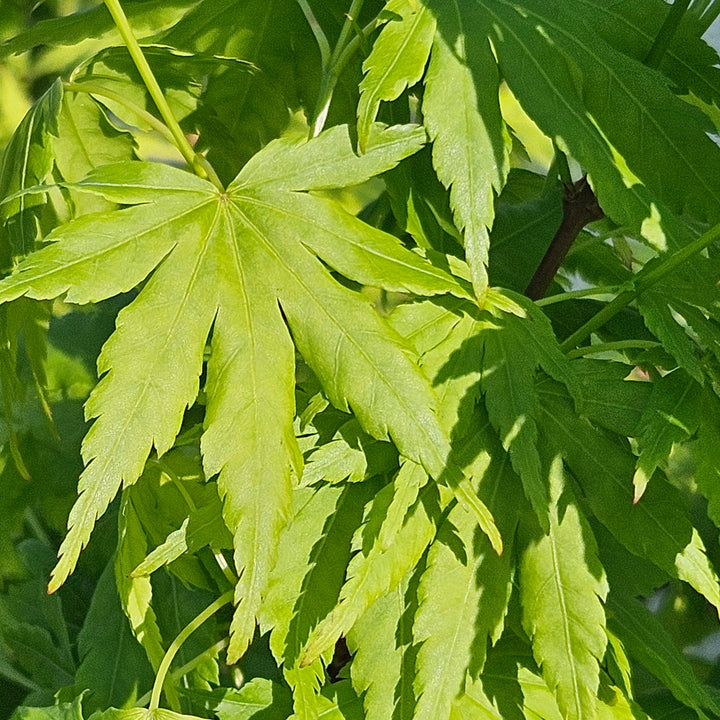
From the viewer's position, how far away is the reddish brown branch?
63cm

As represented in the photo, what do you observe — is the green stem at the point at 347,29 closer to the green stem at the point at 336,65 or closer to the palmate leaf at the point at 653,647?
the green stem at the point at 336,65

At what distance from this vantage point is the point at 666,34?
22.6 inches

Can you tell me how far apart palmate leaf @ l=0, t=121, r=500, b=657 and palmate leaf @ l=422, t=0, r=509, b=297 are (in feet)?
0.07

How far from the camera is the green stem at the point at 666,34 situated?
0.56 m

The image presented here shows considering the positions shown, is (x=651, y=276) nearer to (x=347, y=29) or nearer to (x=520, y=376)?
(x=520, y=376)

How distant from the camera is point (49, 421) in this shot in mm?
651

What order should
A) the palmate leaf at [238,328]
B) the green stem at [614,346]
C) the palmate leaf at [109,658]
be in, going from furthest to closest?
the palmate leaf at [109,658] → the green stem at [614,346] → the palmate leaf at [238,328]

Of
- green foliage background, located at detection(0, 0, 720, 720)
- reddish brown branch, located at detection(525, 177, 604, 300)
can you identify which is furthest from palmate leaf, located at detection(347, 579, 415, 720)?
reddish brown branch, located at detection(525, 177, 604, 300)

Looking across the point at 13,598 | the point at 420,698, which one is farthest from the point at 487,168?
the point at 13,598

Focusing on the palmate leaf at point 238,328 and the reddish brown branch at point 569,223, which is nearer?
the palmate leaf at point 238,328

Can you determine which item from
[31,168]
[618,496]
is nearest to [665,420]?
[618,496]

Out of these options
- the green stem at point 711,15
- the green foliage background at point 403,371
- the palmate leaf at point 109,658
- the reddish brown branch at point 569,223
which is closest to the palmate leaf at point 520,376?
the green foliage background at point 403,371

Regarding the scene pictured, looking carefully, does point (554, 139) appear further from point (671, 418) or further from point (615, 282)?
point (615, 282)

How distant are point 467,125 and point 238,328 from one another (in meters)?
0.15
